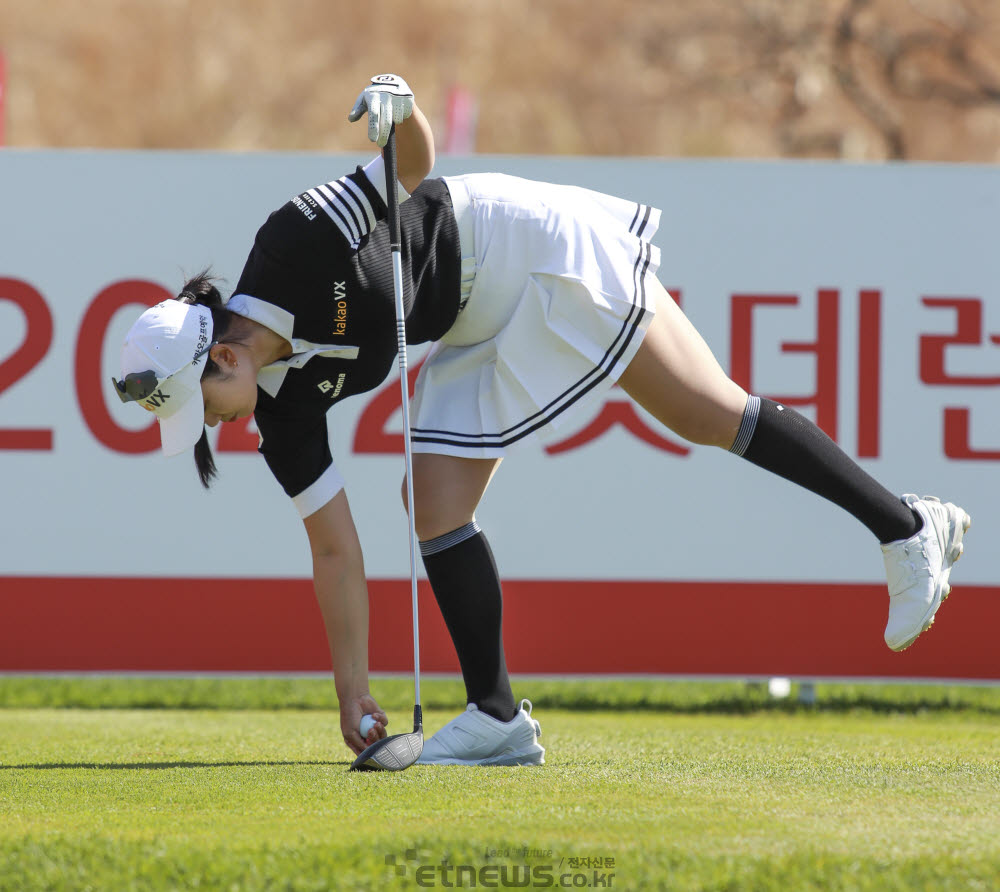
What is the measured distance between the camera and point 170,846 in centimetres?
196

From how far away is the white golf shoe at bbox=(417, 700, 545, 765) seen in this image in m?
2.71

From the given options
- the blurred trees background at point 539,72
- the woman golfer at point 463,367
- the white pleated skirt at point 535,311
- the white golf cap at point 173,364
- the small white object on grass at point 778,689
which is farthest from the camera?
the blurred trees background at point 539,72

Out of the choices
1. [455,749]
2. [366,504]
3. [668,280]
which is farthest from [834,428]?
[455,749]

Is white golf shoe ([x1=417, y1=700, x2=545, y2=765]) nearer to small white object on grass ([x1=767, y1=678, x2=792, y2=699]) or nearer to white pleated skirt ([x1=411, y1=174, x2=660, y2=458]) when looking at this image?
white pleated skirt ([x1=411, y1=174, x2=660, y2=458])

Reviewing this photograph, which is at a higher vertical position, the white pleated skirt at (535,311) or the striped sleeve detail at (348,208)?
the striped sleeve detail at (348,208)

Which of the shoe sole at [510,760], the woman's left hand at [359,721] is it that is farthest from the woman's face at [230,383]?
the shoe sole at [510,760]

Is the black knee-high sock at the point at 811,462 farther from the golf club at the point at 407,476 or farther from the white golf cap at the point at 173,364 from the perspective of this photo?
the white golf cap at the point at 173,364

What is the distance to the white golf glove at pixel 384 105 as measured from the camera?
2.56 meters

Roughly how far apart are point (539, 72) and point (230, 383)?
55.4ft

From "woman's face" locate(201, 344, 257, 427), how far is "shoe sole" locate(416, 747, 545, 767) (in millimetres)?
780

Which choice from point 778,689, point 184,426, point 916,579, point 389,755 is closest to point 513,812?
point 389,755

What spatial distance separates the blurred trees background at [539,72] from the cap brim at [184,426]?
1336 cm

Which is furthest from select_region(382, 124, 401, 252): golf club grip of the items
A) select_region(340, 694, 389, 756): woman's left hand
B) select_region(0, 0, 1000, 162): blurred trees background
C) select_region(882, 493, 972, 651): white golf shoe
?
select_region(0, 0, 1000, 162): blurred trees background

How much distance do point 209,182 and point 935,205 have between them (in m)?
2.31
